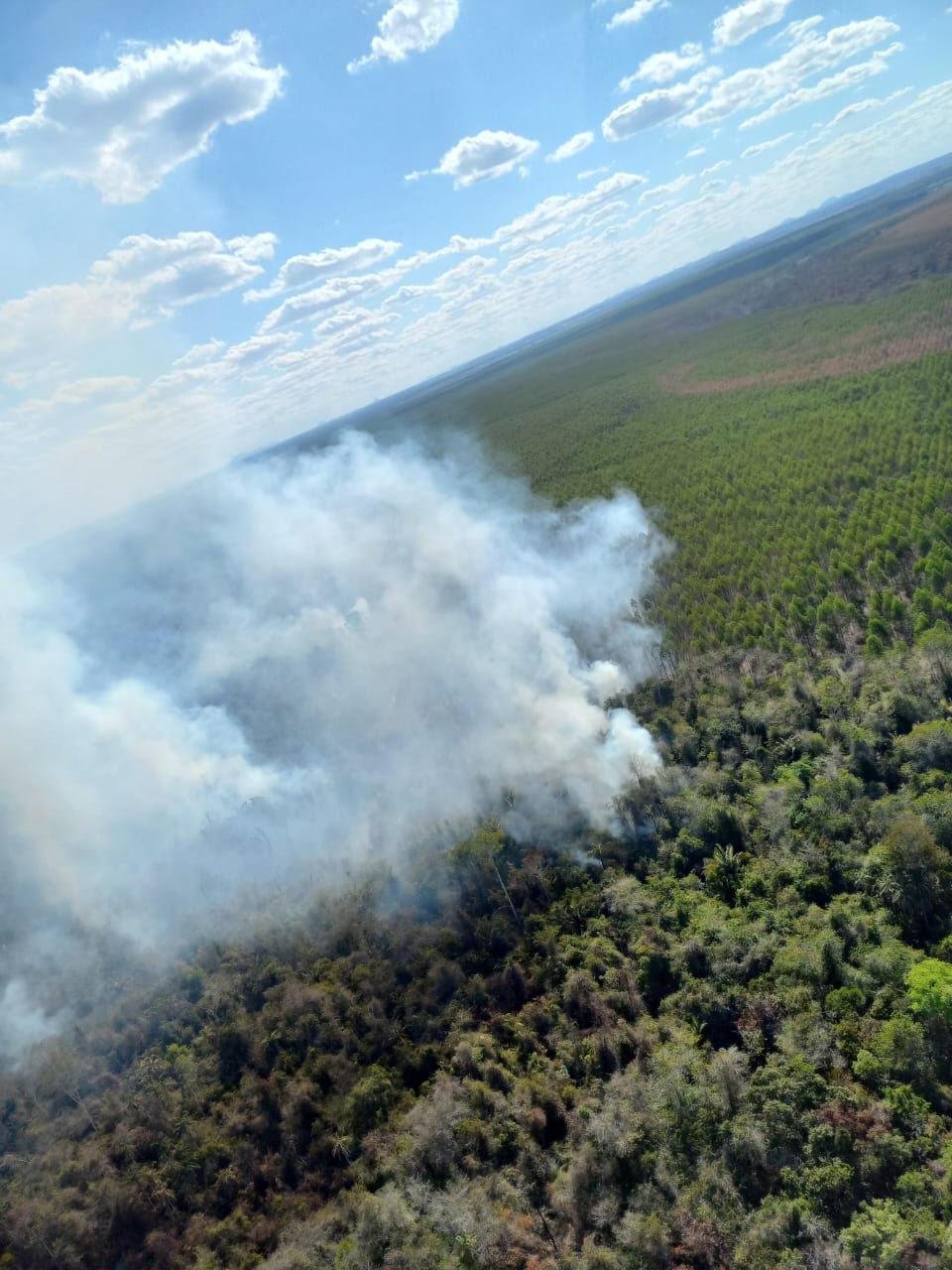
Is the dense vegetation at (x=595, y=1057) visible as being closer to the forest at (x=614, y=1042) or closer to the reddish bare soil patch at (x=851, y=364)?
the forest at (x=614, y=1042)

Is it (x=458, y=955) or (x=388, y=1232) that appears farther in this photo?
(x=458, y=955)

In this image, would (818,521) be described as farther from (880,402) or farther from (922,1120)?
(922,1120)

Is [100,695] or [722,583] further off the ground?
[100,695]

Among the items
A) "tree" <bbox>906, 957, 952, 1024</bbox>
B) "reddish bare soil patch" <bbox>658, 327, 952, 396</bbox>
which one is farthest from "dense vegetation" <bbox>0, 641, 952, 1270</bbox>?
"reddish bare soil patch" <bbox>658, 327, 952, 396</bbox>

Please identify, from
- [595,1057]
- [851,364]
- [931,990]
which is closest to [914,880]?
[931,990]

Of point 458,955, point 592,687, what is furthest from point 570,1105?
point 592,687

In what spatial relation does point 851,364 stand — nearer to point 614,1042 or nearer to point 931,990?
point 931,990
